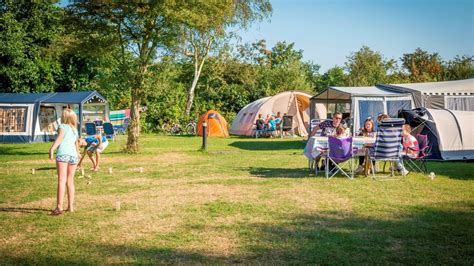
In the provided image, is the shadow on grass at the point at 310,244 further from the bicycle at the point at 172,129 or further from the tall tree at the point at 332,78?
the tall tree at the point at 332,78

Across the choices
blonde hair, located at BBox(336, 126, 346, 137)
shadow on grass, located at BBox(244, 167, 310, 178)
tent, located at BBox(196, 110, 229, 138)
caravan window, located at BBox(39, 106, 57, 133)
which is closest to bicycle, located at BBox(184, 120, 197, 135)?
tent, located at BBox(196, 110, 229, 138)

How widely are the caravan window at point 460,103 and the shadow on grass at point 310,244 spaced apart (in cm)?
1103

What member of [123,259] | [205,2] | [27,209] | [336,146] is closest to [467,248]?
[123,259]

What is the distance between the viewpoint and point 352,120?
1659 cm

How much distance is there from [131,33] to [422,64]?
34.6m

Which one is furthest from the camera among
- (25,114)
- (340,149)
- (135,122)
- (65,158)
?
(25,114)

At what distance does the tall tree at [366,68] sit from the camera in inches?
1437

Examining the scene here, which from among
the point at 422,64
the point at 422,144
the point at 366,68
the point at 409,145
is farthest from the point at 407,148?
the point at 422,64

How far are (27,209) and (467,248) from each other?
5.60m

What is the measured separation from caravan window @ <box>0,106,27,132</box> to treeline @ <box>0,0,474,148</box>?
3.76m

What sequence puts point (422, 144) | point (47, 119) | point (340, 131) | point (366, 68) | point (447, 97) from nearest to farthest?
1. point (340, 131)
2. point (422, 144)
3. point (447, 97)
4. point (47, 119)
5. point (366, 68)

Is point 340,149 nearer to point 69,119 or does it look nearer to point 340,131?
point 340,131

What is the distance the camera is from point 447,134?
1316 cm

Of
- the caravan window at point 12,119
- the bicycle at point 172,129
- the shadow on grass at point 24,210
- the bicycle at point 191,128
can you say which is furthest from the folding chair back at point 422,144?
the bicycle at point 172,129
